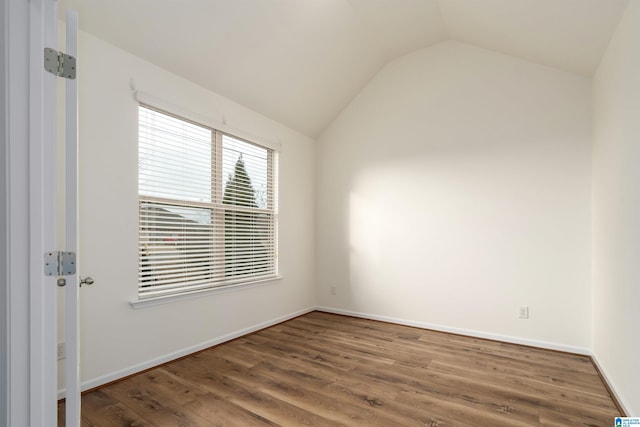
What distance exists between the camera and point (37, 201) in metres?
1.30

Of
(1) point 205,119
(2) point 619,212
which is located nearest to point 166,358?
(1) point 205,119

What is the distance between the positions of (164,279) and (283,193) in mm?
1842

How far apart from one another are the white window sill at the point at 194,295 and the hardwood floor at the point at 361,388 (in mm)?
534

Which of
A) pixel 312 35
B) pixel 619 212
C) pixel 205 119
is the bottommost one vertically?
pixel 619 212

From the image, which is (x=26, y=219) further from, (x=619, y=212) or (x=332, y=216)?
(x=332, y=216)

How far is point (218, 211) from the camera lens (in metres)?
3.30

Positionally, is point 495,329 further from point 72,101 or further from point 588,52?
point 72,101

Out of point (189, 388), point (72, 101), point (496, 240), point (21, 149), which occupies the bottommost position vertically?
point (189, 388)

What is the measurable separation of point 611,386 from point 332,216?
10.5 ft

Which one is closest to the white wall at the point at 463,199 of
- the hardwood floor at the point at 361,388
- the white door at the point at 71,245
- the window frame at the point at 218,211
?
the hardwood floor at the point at 361,388

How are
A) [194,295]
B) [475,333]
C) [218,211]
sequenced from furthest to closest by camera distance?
[475,333], [218,211], [194,295]

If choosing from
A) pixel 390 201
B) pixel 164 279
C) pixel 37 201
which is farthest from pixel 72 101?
pixel 390 201

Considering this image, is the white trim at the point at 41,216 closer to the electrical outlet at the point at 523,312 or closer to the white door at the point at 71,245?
the white door at the point at 71,245

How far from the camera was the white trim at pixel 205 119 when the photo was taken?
2664 mm
